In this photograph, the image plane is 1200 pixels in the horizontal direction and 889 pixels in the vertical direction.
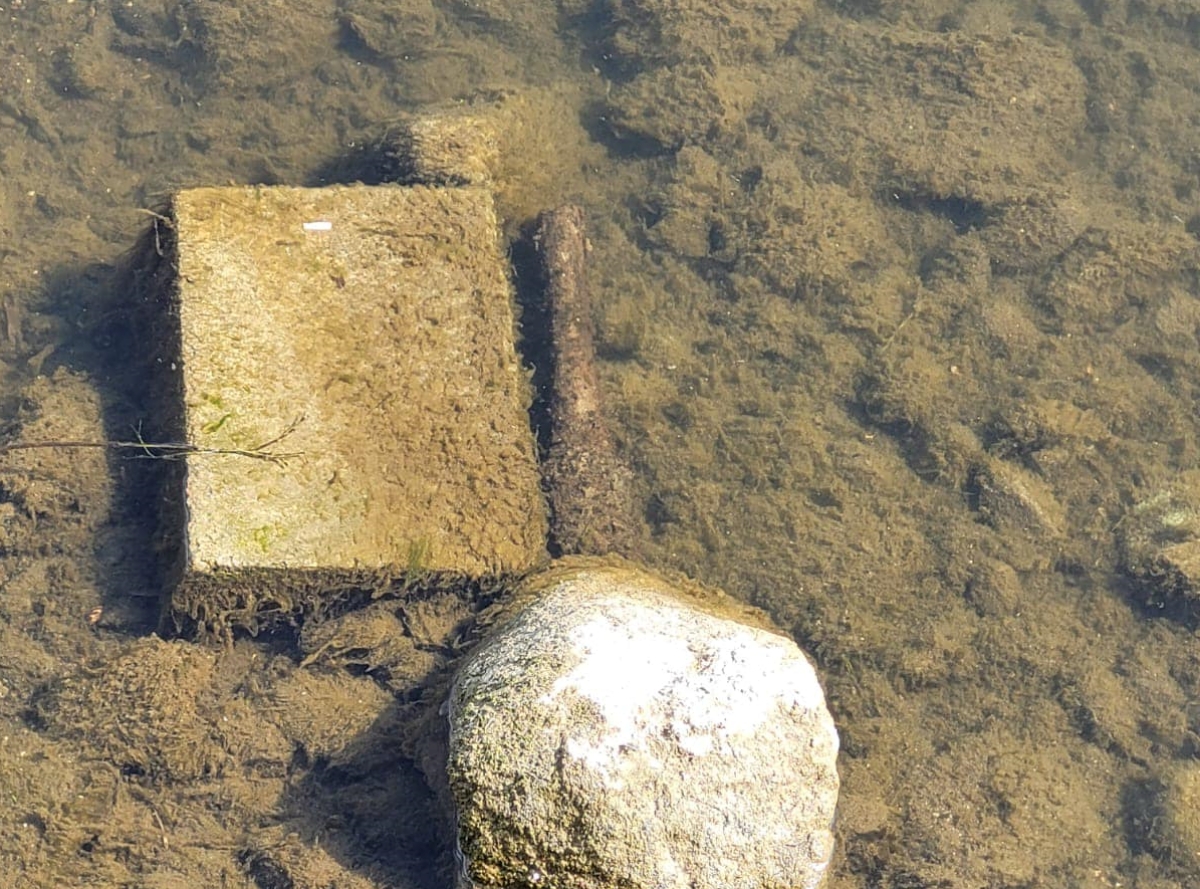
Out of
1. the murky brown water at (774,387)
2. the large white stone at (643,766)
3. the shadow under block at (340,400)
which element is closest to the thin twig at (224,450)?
the shadow under block at (340,400)

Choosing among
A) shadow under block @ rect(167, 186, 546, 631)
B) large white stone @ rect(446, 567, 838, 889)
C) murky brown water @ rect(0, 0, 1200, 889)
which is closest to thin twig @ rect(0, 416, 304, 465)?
shadow under block @ rect(167, 186, 546, 631)

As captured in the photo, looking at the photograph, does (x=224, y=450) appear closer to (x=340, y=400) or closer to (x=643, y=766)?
(x=340, y=400)

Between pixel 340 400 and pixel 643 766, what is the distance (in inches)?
74.9

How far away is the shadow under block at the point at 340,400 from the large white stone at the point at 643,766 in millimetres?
863

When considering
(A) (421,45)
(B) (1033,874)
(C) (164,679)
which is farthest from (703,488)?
(A) (421,45)

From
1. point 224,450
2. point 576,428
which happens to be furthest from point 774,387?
point 224,450

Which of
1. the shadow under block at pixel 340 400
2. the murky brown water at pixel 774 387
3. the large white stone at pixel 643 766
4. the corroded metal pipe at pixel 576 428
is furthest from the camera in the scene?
the corroded metal pipe at pixel 576 428

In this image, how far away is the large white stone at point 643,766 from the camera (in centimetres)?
283

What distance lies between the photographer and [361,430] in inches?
151

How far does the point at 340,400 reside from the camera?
385 cm

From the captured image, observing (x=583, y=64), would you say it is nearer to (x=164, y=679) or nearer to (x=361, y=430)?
(x=361, y=430)

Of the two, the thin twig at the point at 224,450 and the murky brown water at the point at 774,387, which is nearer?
the thin twig at the point at 224,450

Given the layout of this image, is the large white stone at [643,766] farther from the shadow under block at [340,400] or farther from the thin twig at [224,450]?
the thin twig at [224,450]

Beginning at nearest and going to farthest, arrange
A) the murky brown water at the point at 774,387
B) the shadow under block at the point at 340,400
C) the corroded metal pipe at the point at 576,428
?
the shadow under block at the point at 340,400 < the murky brown water at the point at 774,387 < the corroded metal pipe at the point at 576,428
